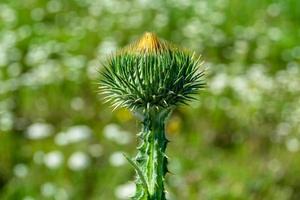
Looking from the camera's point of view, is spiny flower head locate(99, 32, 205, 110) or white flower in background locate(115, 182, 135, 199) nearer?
spiny flower head locate(99, 32, 205, 110)

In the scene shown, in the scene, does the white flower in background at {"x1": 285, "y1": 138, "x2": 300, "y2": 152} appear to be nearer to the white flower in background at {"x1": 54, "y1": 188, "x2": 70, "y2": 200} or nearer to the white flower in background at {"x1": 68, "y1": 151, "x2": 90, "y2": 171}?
the white flower in background at {"x1": 68, "y1": 151, "x2": 90, "y2": 171}

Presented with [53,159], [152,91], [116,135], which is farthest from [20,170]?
[152,91]

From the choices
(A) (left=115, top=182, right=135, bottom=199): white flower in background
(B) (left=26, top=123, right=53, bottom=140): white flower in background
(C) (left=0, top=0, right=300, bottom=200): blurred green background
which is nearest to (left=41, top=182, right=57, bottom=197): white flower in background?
(C) (left=0, top=0, right=300, bottom=200): blurred green background

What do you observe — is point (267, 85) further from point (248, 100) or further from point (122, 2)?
point (122, 2)

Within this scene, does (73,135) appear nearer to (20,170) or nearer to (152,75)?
(20,170)

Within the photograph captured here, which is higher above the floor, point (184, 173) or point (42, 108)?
point (42, 108)

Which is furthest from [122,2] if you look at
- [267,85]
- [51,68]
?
[267,85]
